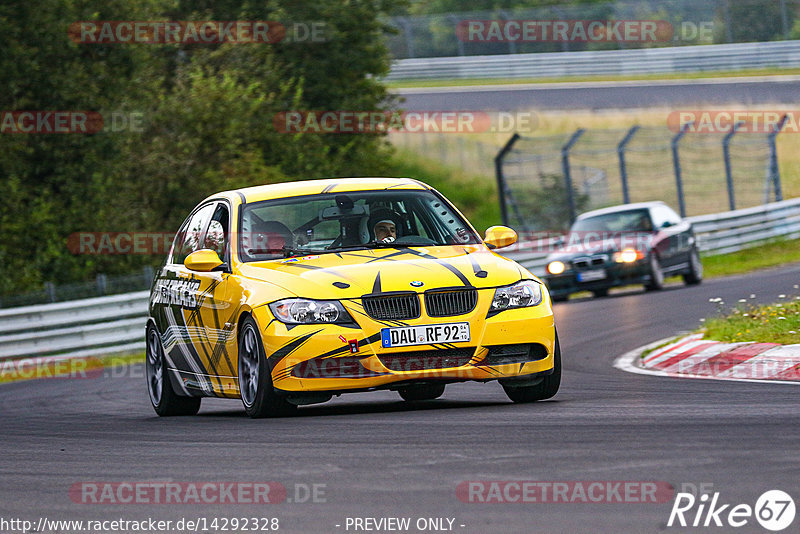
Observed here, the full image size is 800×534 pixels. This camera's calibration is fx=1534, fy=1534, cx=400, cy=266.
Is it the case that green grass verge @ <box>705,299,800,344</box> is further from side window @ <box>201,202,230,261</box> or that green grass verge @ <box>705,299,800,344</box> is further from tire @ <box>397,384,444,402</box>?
side window @ <box>201,202,230,261</box>

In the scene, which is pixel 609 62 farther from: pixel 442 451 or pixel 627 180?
pixel 442 451

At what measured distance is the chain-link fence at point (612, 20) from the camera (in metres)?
46.1

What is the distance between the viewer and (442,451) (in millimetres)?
7277

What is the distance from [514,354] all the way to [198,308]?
96.0 inches

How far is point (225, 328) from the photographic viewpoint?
1016cm

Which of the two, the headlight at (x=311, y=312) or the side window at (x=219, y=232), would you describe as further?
the side window at (x=219, y=232)

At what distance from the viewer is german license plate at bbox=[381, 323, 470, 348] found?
9.27 meters

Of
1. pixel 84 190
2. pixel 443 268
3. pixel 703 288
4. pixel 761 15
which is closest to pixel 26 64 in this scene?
pixel 84 190

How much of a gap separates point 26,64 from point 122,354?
275 inches

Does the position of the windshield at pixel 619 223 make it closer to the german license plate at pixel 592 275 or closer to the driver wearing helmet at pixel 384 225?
the german license plate at pixel 592 275

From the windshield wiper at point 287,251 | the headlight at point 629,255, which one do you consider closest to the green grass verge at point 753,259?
the headlight at point 629,255

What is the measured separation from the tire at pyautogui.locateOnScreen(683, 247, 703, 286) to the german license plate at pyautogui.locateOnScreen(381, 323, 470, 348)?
16.3 m

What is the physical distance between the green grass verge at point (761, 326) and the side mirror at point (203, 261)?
4303mm

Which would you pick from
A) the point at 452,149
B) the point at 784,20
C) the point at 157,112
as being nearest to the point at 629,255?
the point at 157,112
